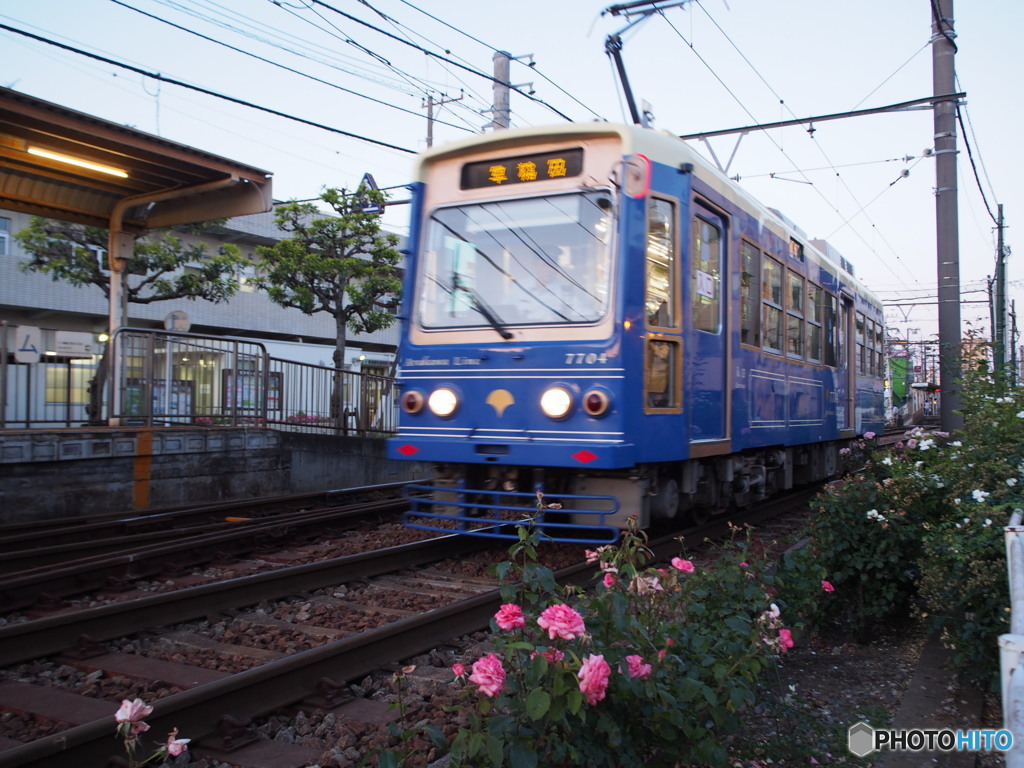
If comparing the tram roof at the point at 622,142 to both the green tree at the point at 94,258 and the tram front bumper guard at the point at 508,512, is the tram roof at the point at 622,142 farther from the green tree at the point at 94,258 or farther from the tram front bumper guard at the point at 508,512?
the green tree at the point at 94,258

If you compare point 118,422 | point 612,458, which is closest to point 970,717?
point 612,458

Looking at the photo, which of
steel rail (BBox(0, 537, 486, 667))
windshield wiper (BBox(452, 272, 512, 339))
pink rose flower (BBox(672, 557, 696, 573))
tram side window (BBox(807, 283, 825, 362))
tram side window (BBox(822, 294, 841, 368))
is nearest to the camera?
pink rose flower (BBox(672, 557, 696, 573))

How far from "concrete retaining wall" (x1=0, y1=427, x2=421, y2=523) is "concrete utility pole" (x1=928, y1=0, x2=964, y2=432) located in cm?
818

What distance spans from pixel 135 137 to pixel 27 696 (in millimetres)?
7545

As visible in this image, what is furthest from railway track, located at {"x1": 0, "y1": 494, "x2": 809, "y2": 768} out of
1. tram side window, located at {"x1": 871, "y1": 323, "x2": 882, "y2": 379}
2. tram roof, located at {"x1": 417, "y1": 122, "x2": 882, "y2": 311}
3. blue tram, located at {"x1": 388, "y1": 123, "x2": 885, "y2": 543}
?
tram side window, located at {"x1": 871, "y1": 323, "x2": 882, "y2": 379}

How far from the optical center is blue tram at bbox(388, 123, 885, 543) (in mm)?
6023

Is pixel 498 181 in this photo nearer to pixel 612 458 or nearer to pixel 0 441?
pixel 612 458

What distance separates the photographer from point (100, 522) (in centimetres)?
784

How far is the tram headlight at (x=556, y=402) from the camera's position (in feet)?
19.8

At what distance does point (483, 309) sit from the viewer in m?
6.57


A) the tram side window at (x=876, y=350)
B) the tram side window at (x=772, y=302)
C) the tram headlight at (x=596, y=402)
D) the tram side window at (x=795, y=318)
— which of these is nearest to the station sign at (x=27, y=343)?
the tram headlight at (x=596, y=402)

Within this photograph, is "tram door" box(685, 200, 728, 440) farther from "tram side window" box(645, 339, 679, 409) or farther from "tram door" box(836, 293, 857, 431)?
"tram door" box(836, 293, 857, 431)

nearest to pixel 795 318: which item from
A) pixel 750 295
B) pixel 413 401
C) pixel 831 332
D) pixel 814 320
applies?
pixel 814 320

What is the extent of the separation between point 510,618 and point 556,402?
3.58 metres
